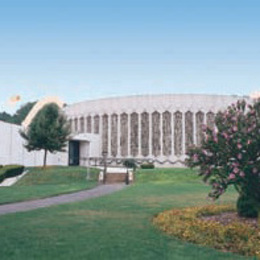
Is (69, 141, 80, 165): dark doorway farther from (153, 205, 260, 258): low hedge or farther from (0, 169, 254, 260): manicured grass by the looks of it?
(153, 205, 260, 258): low hedge

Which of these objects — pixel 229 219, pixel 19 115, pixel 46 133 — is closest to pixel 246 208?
pixel 229 219

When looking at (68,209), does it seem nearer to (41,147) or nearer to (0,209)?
(0,209)

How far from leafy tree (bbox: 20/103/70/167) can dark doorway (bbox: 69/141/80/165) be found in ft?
37.3

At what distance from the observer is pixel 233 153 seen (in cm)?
873

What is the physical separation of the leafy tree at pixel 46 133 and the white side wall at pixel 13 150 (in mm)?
1604

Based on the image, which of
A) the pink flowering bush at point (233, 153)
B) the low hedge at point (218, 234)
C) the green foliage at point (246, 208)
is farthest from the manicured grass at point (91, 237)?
the green foliage at point (246, 208)

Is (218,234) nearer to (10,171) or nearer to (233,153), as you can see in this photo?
(233,153)

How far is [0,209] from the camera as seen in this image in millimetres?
12781

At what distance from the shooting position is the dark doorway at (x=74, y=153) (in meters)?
42.5

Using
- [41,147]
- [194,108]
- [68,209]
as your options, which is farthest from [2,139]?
[194,108]

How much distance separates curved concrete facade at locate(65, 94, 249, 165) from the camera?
4062 centimetres

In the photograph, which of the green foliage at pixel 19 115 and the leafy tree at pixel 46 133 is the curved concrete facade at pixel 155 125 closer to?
the leafy tree at pixel 46 133

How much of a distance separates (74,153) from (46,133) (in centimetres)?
1360

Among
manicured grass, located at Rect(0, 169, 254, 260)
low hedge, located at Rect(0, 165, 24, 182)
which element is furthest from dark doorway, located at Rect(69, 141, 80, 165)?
manicured grass, located at Rect(0, 169, 254, 260)
